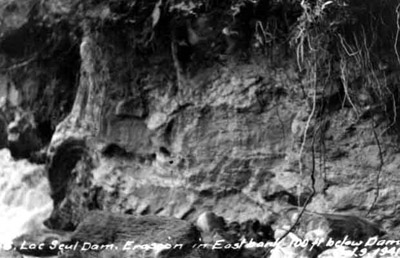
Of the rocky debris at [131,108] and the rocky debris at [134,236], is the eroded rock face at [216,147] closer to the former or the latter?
the rocky debris at [131,108]

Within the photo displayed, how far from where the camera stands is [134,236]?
3.60m

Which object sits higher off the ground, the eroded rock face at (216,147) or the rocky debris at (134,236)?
the eroded rock face at (216,147)

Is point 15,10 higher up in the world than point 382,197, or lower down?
higher up

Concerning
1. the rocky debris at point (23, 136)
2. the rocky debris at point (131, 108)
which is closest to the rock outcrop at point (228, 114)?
the rocky debris at point (131, 108)

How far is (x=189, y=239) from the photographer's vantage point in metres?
3.46

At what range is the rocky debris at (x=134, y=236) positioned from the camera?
11.3ft

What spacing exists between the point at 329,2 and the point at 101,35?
1.79m

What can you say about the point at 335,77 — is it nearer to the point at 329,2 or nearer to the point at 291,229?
the point at 329,2

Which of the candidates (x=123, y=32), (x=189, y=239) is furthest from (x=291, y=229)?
(x=123, y=32)
